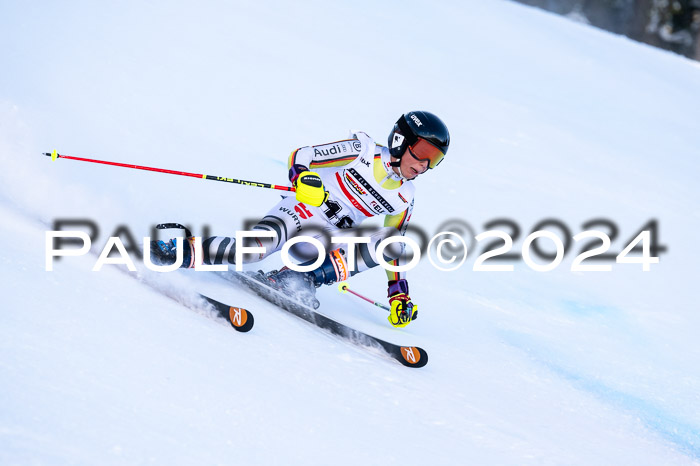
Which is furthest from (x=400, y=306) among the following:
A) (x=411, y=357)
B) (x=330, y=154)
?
(x=330, y=154)

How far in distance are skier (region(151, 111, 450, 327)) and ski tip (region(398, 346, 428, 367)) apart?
1.37 feet

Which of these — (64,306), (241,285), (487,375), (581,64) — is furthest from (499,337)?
(581,64)

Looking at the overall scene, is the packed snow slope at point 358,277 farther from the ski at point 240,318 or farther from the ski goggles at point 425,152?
the ski goggles at point 425,152

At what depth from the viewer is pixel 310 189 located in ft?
11.7

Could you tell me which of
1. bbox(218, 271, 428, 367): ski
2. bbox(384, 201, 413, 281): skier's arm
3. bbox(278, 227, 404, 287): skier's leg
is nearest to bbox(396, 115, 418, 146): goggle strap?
bbox(384, 201, 413, 281): skier's arm

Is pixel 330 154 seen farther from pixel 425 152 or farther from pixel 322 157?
pixel 425 152

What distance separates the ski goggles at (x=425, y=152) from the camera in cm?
358

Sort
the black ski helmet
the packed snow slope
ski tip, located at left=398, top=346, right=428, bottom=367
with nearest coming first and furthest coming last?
the packed snow slope < ski tip, located at left=398, top=346, right=428, bottom=367 < the black ski helmet

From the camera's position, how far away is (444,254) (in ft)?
18.6

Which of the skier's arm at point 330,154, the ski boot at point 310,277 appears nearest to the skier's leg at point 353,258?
the ski boot at point 310,277

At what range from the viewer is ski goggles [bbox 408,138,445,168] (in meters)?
3.58

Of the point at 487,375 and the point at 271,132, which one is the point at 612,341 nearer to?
the point at 487,375

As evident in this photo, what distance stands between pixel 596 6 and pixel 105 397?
1056 inches

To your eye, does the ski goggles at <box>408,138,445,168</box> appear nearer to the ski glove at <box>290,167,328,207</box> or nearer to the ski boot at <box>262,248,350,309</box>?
the ski glove at <box>290,167,328,207</box>
